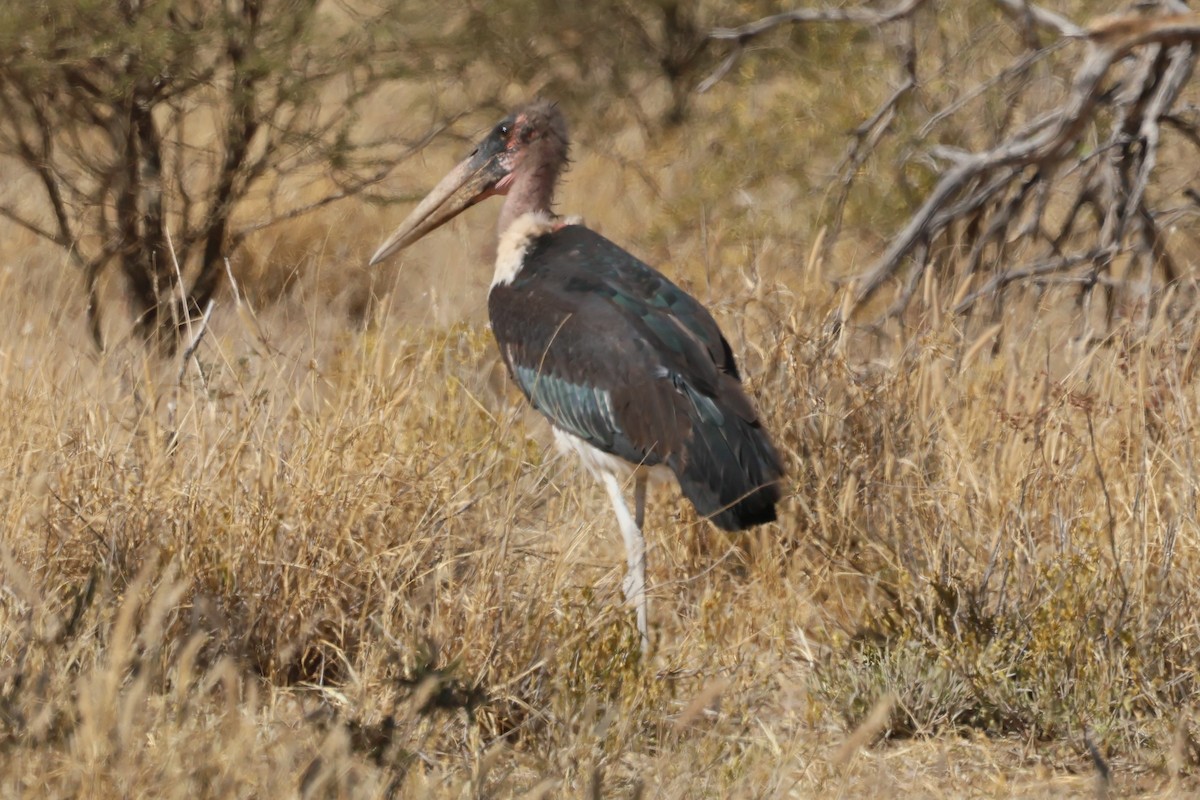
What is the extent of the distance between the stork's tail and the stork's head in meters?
1.34

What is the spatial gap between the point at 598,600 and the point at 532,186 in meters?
1.80

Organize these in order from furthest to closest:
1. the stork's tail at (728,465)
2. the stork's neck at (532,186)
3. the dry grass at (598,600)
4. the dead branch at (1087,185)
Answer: the stork's neck at (532,186)
the dead branch at (1087,185)
the stork's tail at (728,465)
the dry grass at (598,600)

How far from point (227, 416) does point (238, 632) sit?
561 millimetres

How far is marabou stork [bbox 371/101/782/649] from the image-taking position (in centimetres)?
417

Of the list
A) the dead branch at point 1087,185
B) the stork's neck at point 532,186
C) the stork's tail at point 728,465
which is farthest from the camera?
the stork's neck at point 532,186

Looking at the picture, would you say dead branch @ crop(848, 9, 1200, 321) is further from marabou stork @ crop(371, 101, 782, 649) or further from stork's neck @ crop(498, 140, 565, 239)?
stork's neck @ crop(498, 140, 565, 239)

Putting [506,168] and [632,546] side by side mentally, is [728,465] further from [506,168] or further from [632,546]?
[506,168]

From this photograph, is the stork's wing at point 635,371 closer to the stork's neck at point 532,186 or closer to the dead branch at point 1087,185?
the stork's neck at point 532,186

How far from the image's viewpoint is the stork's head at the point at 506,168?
17.9ft

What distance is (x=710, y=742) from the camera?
11.4ft

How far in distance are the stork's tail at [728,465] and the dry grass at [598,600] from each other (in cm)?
11

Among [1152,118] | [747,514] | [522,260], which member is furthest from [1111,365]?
[522,260]

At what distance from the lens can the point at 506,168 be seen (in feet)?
18.2

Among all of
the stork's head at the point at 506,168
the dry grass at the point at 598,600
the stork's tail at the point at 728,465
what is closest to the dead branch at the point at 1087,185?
the dry grass at the point at 598,600
